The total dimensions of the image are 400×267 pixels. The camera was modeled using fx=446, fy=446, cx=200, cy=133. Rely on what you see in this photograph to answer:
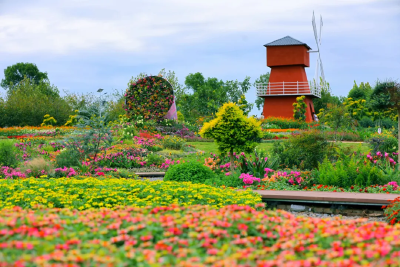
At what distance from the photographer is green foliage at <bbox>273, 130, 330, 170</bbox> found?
1120cm

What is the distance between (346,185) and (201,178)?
2889 millimetres

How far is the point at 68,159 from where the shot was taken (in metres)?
11.4

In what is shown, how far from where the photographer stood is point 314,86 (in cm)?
3584

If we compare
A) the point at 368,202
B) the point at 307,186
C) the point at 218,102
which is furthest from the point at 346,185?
the point at 218,102

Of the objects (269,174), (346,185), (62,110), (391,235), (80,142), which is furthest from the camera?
(62,110)

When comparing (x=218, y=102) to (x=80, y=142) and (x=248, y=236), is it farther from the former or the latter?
(x=248, y=236)

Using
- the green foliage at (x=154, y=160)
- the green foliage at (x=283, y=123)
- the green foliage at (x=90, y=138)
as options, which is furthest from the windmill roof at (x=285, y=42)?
the green foliage at (x=90, y=138)

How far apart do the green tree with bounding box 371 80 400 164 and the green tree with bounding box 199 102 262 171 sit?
9.79 ft

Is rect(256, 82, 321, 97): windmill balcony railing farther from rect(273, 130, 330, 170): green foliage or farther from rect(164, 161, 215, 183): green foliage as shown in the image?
rect(164, 161, 215, 183): green foliage

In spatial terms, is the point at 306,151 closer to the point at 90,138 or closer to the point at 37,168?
the point at 90,138

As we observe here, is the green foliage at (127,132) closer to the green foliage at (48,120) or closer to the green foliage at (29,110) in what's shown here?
the green foliage at (48,120)

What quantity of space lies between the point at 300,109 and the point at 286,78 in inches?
115

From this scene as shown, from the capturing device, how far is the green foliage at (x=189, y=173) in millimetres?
9109

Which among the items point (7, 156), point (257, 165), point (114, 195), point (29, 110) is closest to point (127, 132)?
point (7, 156)
